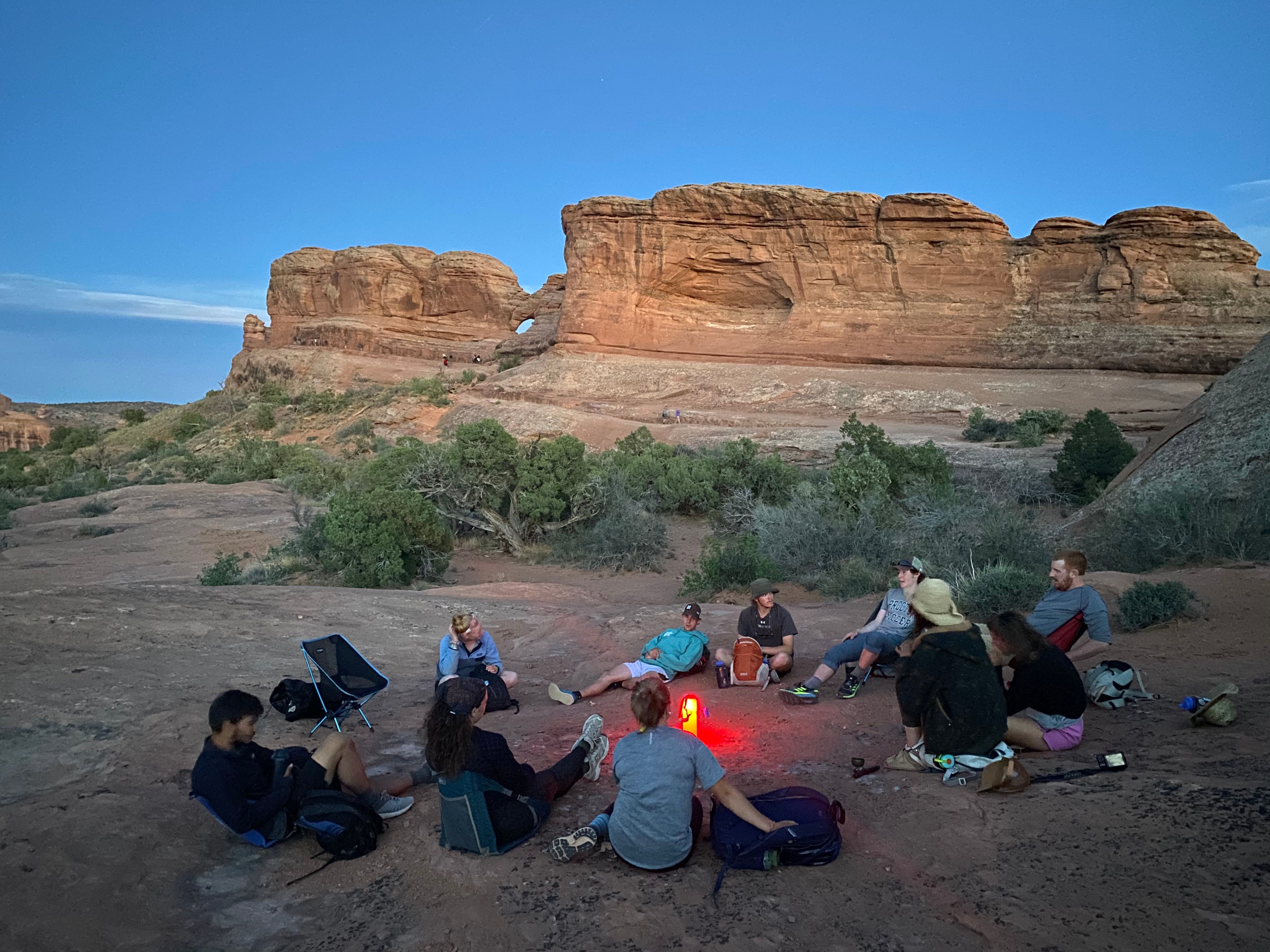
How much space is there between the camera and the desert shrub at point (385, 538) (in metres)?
12.1

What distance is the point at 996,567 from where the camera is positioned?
809 centimetres

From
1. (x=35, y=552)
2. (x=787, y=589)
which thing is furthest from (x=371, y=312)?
(x=787, y=589)

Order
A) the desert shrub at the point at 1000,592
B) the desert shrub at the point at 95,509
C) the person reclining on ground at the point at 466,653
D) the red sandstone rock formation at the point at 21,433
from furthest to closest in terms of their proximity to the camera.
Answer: the red sandstone rock formation at the point at 21,433
the desert shrub at the point at 95,509
the desert shrub at the point at 1000,592
the person reclining on ground at the point at 466,653

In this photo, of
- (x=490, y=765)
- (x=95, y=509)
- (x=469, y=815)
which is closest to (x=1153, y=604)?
(x=490, y=765)

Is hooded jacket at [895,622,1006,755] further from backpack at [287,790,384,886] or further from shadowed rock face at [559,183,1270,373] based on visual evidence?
shadowed rock face at [559,183,1270,373]

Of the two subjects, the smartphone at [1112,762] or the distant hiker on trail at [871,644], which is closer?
the smartphone at [1112,762]

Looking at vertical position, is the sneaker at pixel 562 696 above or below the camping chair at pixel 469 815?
below

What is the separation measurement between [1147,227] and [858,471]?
94.4 ft

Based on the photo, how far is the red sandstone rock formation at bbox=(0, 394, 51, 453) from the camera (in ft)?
165

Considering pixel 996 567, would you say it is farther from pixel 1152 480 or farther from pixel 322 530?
pixel 322 530

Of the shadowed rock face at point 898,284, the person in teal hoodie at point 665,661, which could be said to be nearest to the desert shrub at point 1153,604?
the person in teal hoodie at point 665,661

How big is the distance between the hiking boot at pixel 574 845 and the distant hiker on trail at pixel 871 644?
2468mm

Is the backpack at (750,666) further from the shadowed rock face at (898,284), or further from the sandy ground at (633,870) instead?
the shadowed rock face at (898,284)

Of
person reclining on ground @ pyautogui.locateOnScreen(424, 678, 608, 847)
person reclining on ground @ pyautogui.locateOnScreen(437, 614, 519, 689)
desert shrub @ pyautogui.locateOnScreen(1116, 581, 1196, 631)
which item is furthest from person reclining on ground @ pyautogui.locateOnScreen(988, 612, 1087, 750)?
person reclining on ground @ pyautogui.locateOnScreen(437, 614, 519, 689)
